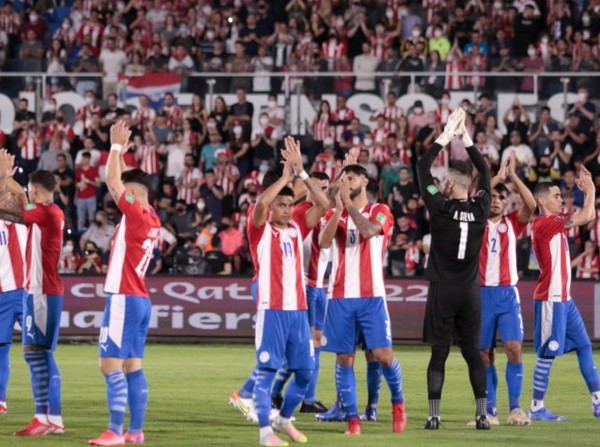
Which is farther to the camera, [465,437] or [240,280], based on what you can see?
[240,280]

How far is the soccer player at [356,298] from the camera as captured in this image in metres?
13.6

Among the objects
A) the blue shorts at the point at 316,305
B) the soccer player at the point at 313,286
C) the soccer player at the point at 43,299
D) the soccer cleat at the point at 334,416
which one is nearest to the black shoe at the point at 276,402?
the soccer player at the point at 313,286

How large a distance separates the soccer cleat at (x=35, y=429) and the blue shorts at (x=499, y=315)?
4.62 metres

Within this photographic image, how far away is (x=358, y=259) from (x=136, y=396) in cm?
258

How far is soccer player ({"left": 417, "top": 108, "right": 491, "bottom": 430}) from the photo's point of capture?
13.7 meters

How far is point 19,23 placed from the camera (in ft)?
112

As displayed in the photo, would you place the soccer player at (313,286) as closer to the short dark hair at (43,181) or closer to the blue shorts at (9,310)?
the short dark hair at (43,181)

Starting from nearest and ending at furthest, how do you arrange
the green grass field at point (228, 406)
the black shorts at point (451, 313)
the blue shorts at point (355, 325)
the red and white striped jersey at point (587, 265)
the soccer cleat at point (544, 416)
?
the green grass field at point (228, 406)
the blue shorts at point (355, 325)
the black shorts at point (451, 313)
the soccer cleat at point (544, 416)
the red and white striped jersey at point (587, 265)

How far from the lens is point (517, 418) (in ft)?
48.3

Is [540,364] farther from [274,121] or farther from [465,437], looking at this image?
[274,121]

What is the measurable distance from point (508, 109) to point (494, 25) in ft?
11.3

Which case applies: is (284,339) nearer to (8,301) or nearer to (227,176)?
(8,301)

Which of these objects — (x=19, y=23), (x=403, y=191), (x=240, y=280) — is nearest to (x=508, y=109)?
(x=403, y=191)

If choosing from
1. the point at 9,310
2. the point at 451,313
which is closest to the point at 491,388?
the point at 451,313
